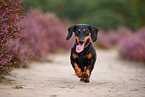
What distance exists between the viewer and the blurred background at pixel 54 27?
199 inches

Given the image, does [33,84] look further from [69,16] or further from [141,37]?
[69,16]

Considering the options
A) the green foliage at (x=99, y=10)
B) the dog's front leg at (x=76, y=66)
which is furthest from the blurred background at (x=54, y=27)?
the dog's front leg at (x=76, y=66)

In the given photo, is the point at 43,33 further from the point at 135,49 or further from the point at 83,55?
the point at 83,55

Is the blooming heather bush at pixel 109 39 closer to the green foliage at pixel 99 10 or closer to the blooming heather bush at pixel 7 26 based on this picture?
the green foliage at pixel 99 10

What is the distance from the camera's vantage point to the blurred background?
16.5 ft

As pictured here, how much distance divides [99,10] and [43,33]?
31.8 m

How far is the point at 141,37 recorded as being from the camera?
1186 centimetres

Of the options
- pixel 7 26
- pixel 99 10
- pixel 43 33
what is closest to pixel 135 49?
pixel 43 33

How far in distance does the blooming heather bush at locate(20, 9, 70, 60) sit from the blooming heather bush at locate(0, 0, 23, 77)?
4.73m

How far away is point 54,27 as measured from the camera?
631 inches

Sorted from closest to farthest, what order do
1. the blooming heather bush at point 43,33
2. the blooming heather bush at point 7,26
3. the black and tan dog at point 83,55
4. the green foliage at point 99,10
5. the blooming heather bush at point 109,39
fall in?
the blooming heather bush at point 7,26 → the black and tan dog at point 83,55 → the blooming heather bush at point 43,33 → the blooming heather bush at point 109,39 → the green foliage at point 99,10

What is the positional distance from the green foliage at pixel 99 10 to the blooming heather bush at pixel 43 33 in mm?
20004

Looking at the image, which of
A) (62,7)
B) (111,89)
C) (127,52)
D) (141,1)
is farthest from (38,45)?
(62,7)

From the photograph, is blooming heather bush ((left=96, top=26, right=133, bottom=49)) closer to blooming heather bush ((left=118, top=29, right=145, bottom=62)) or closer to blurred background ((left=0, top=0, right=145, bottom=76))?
blurred background ((left=0, top=0, right=145, bottom=76))
